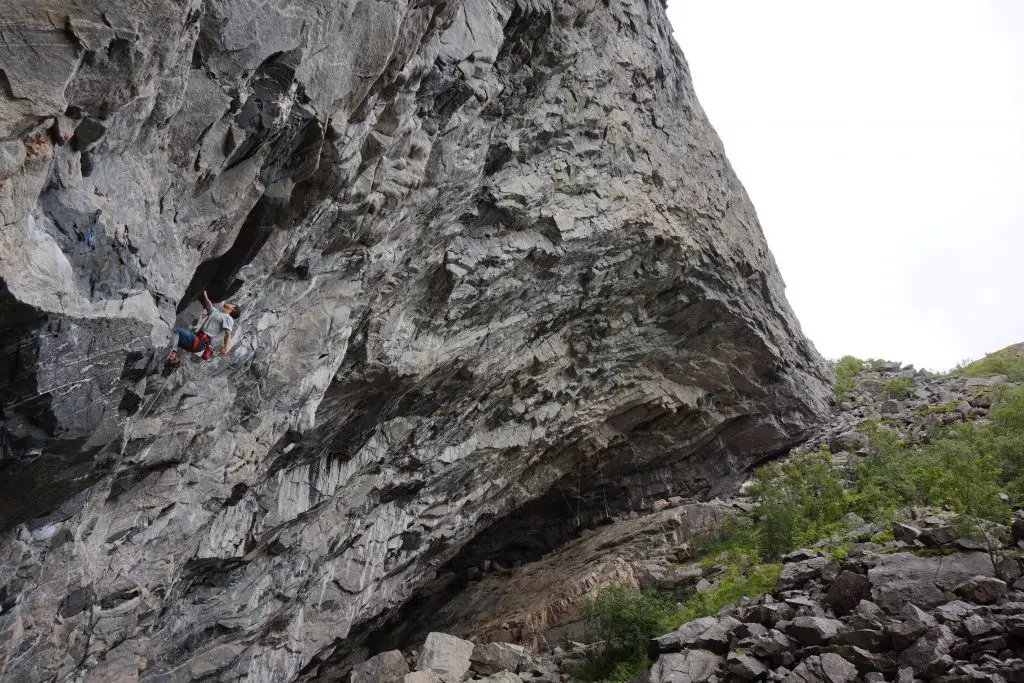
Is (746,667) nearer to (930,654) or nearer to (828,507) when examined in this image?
(930,654)

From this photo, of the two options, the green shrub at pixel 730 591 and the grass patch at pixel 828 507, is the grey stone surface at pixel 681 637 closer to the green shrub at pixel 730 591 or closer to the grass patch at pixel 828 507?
the grass patch at pixel 828 507

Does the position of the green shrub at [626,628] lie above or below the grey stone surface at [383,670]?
above

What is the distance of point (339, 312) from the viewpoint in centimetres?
1277

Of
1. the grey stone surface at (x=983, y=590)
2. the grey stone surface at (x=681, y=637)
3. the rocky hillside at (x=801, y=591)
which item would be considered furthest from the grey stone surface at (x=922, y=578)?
the grey stone surface at (x=681, y=637)

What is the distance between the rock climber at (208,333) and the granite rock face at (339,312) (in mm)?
325

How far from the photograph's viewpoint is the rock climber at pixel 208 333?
923cm

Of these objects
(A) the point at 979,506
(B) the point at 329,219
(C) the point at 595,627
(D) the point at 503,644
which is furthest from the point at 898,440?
(B) the point at 329,219

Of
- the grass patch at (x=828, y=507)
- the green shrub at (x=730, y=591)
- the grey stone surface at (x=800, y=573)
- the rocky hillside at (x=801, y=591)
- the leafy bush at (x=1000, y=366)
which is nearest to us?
the rocky hillside at (x=801, y=591)

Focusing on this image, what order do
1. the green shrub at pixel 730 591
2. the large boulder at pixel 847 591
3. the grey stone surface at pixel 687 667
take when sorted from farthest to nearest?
the green shrub at pixel 730 591, the large boulder at pixel 847 591, the grey stone surface at pixel 687 667

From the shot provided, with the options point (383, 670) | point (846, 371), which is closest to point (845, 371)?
point (846, 371)

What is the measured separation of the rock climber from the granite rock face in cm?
33

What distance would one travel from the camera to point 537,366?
1920 centimetres

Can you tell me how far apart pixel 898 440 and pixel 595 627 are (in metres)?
10.3

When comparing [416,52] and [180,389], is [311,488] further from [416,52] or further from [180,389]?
[416,52]
